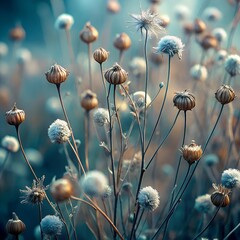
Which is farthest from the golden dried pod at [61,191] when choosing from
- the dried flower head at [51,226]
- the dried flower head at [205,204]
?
the dried flower head at [205,204]

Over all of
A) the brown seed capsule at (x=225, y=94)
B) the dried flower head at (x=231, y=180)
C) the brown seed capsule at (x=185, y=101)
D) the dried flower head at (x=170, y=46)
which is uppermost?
the dried flower head at (x=170, y=46)

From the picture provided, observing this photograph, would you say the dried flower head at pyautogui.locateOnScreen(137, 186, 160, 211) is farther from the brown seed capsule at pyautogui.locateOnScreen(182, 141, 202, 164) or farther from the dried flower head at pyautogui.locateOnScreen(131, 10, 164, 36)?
the dried flower head at pyautogui.locateOnScreen(131, 10, 164, 36)

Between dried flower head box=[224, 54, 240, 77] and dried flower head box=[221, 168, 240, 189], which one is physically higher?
dried flower head box=[224, 54, 240, 77]

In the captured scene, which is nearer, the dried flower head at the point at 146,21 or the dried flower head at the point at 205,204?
the dried flower head at the point at 146,21

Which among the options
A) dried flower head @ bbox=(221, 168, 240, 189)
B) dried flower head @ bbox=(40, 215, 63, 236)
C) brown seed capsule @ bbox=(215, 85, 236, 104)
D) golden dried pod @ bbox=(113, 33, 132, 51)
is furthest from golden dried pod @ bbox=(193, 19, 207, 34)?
dried flower head @ bbox=(40, 215, 63, 236)

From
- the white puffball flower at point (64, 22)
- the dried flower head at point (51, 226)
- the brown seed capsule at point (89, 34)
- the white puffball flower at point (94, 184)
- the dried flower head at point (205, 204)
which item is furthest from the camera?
the white puffball flower at point (64, 22)

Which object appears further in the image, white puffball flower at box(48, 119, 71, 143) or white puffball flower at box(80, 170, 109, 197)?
white puffball flower at box(48, 119, 71, 143)

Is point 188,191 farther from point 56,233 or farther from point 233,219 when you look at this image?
point 56,233

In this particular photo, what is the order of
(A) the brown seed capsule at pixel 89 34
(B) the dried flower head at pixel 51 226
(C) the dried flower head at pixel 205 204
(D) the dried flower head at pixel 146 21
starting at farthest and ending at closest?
(A) the brown seed capsule at pixel 89 34
(C) the dried flower head at pixel 205 204
(D) the dried flower head at pixel 146 21
(B) the dried flower head at pixel 51 226

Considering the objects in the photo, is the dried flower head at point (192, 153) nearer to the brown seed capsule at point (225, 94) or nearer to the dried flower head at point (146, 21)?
the brown seed capsule at point (225, 94)

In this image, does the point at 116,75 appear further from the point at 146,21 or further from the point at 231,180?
the point at 231,180

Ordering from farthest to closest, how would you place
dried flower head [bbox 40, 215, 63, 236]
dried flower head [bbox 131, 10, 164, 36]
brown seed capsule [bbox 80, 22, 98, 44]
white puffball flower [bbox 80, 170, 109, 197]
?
brown seed capsule [bbox 80, 22, 98, 44]
dried flower head [bbox 131, 10, 164, 36]
dried flower head [bbox 40, 215, 63, 236]
white puffball flower [bbox 80, 170, 109, 197]

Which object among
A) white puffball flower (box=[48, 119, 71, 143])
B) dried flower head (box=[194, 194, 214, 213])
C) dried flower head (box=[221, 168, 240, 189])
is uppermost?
white puffball flower (box=[48, 119, 71, 143])
